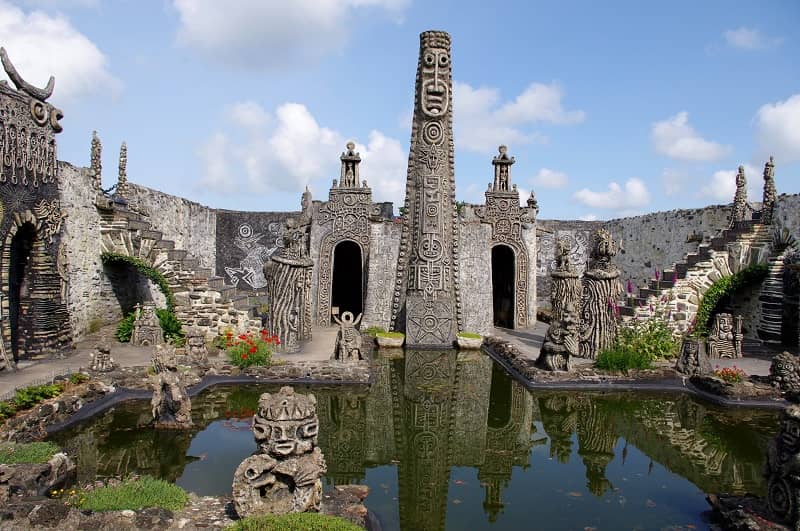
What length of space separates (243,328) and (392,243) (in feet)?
17.1

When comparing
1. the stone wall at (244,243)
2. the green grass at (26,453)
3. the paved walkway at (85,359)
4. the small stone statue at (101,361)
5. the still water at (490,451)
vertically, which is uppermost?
the stone wall at (244,243)

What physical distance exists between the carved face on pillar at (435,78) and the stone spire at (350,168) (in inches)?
145

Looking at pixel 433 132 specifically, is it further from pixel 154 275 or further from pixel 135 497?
pixel 135 497

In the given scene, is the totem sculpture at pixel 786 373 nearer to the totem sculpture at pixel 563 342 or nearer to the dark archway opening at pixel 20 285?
the totem sculpture at pixel 563 342

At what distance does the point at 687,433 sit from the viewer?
8.70 metres

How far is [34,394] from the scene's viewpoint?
26.8 feet

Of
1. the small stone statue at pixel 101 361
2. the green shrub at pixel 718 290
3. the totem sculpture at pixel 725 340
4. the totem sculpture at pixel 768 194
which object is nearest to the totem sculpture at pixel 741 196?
the totem sculpture at pixel 768 194

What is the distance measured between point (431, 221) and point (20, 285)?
9.68 meters

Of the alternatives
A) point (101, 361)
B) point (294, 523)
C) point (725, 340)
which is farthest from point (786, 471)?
point (101, 361)

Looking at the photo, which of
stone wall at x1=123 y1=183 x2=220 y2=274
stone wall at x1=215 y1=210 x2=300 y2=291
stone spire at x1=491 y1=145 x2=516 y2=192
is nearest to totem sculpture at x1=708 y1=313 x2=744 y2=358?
stone spire at x1=491 y1=145 x2=516 y2=192

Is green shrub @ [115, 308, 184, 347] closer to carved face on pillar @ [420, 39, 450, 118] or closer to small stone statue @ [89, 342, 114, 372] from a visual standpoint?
small stone statue @ [89, 342, 114, 372]

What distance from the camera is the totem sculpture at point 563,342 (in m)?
11.2

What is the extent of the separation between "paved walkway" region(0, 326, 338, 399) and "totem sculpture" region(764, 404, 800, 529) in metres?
8.67

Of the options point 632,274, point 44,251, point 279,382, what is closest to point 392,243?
point 279,382
